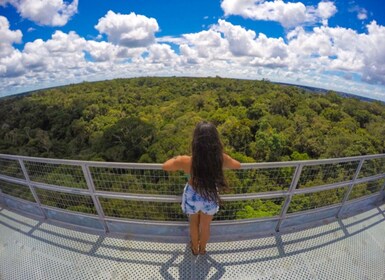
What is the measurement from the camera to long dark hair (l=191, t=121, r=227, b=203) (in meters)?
1.88

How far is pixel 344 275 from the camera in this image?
244 centimetres

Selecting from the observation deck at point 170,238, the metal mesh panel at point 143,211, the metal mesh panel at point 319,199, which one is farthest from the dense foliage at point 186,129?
the observation deck at point 170,238

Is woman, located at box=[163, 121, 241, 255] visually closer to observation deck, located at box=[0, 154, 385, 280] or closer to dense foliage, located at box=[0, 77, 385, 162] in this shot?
observation deck, located at box=[0, 154, 385, 280]

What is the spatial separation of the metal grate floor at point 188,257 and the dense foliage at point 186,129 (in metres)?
20.8

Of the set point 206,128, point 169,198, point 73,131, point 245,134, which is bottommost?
point 73,131

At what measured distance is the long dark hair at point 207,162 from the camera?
1877 millimetres

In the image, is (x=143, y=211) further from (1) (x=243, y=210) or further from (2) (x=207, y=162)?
(1) (x=243, y=210)

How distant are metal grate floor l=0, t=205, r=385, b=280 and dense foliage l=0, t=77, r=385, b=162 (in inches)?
817

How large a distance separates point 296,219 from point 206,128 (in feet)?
6.81

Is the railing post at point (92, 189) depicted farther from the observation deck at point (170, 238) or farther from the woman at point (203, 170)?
the woman at point (203, 170)

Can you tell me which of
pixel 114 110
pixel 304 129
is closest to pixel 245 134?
pixel 304 129

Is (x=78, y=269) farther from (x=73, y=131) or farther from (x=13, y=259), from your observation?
(x=73, y=131)

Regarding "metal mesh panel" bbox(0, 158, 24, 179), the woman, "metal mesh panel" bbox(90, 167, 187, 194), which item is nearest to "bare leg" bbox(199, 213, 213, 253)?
the woman

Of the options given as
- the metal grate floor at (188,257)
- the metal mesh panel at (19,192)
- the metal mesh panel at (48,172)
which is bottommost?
the metal grate floor at (188,257)
